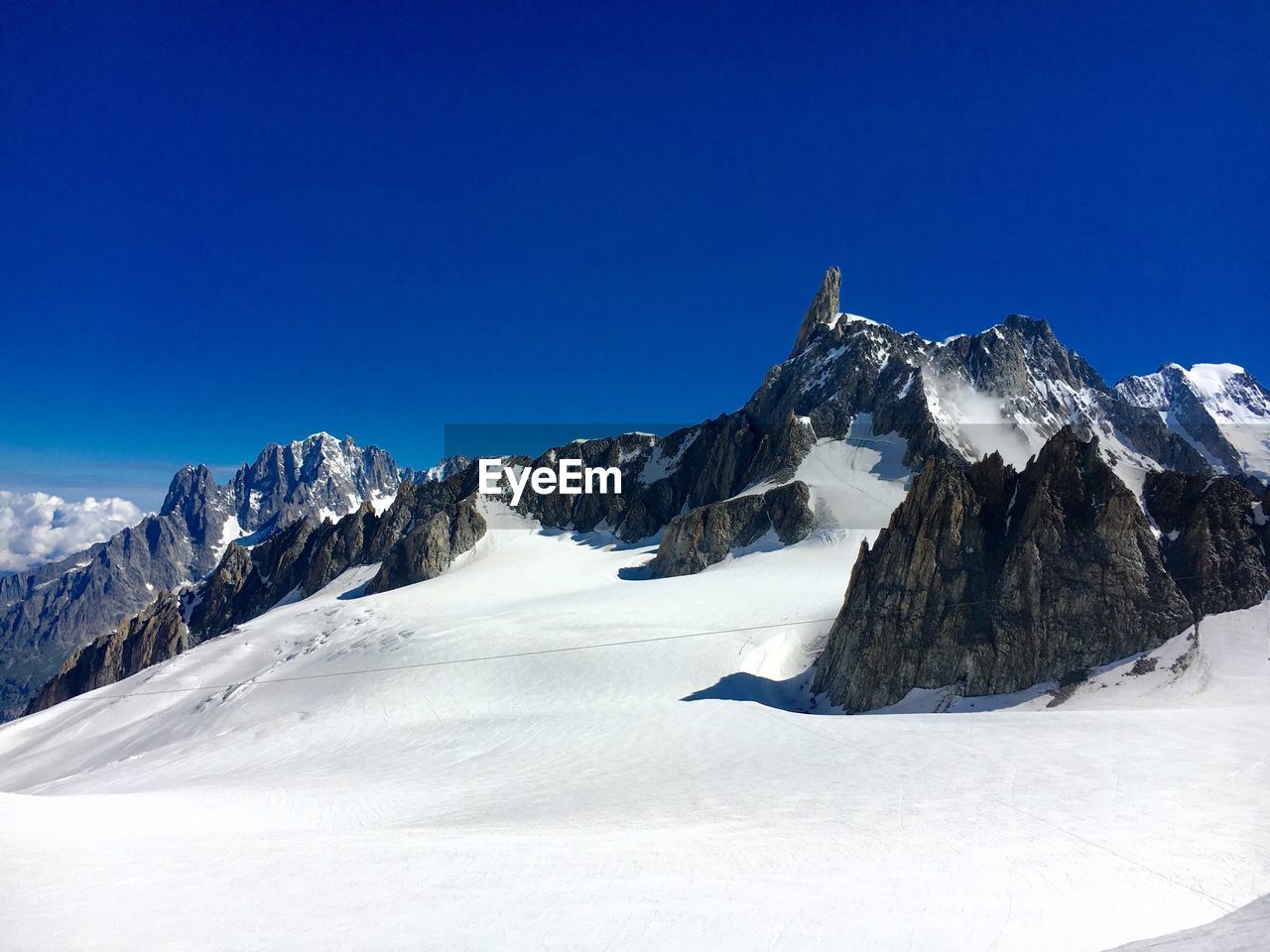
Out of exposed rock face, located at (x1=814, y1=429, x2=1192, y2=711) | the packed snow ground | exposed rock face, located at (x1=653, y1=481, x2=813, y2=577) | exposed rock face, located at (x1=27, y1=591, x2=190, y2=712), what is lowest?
exposed rock face, located at (x1=27, y1=591, x2=190, y2=712)

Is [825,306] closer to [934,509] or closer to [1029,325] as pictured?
[1029,325]

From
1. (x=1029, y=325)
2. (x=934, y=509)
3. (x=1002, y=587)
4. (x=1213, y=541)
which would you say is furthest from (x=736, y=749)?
(x=1029, y=325)

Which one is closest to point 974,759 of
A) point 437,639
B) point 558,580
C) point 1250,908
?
point 1250,908

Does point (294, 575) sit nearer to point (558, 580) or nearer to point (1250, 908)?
point (558, 580)

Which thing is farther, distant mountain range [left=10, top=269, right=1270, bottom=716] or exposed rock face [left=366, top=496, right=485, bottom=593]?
exposed rock face [left=366, top=496, right=485, bottom=593]

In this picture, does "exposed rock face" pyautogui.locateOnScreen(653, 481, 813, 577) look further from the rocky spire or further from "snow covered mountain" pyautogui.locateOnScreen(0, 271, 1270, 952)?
the rocky spire

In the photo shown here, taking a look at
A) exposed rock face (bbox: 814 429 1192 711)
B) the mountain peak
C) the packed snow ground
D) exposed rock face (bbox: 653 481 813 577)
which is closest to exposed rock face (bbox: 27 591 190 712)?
the packed snow ground

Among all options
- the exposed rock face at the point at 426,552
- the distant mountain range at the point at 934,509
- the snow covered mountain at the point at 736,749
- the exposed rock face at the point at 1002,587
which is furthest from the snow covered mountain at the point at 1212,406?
the exposed rock face at the point at 426,552
